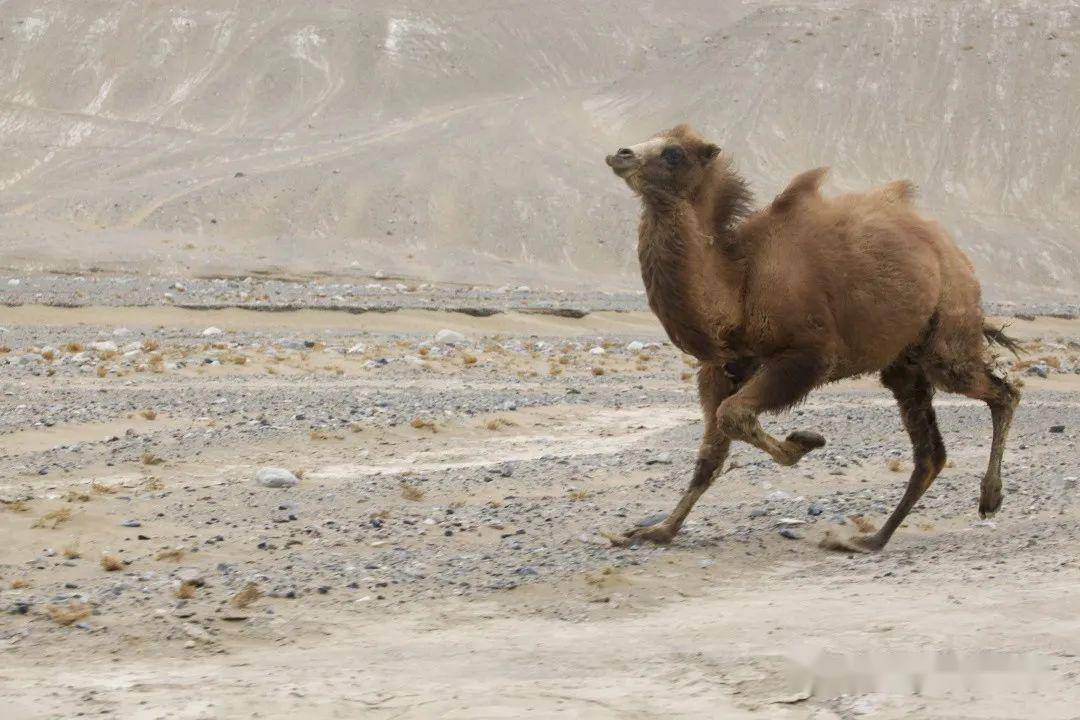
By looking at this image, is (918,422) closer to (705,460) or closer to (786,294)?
(705,460)

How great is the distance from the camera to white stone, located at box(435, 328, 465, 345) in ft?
83.1

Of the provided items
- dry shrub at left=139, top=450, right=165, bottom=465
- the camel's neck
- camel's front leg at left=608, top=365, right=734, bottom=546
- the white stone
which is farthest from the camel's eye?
the white stone

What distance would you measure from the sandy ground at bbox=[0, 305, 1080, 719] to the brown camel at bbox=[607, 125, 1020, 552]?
0.94 m

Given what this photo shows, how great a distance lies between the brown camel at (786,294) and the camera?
8359 mm

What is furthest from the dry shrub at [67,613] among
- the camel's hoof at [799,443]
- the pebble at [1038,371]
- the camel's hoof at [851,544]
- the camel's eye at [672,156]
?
the pebble at [1038,371]

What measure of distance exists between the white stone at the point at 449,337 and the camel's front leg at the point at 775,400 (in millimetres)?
16792

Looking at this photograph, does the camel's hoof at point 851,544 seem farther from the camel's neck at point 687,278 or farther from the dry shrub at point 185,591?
the dry shrub at point 185,591

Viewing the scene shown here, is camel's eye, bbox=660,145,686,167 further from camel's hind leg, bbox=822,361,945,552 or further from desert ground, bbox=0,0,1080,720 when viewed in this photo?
desert ground, bbox=0,0,1080,720

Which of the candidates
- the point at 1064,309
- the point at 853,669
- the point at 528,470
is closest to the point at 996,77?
the point at 1064,309

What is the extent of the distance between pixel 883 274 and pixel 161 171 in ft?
186

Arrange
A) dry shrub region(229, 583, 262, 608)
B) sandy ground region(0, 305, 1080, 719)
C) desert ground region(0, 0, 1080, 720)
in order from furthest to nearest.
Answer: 1. dry shrub region(229, 583, 262, 608)
2. desert ground region(0, 0, 1080, 720)
3. sandy ground region(0, 305, 1080, 719)

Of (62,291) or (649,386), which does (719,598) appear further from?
(62,291)

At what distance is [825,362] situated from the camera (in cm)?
855

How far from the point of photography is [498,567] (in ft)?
27.6
